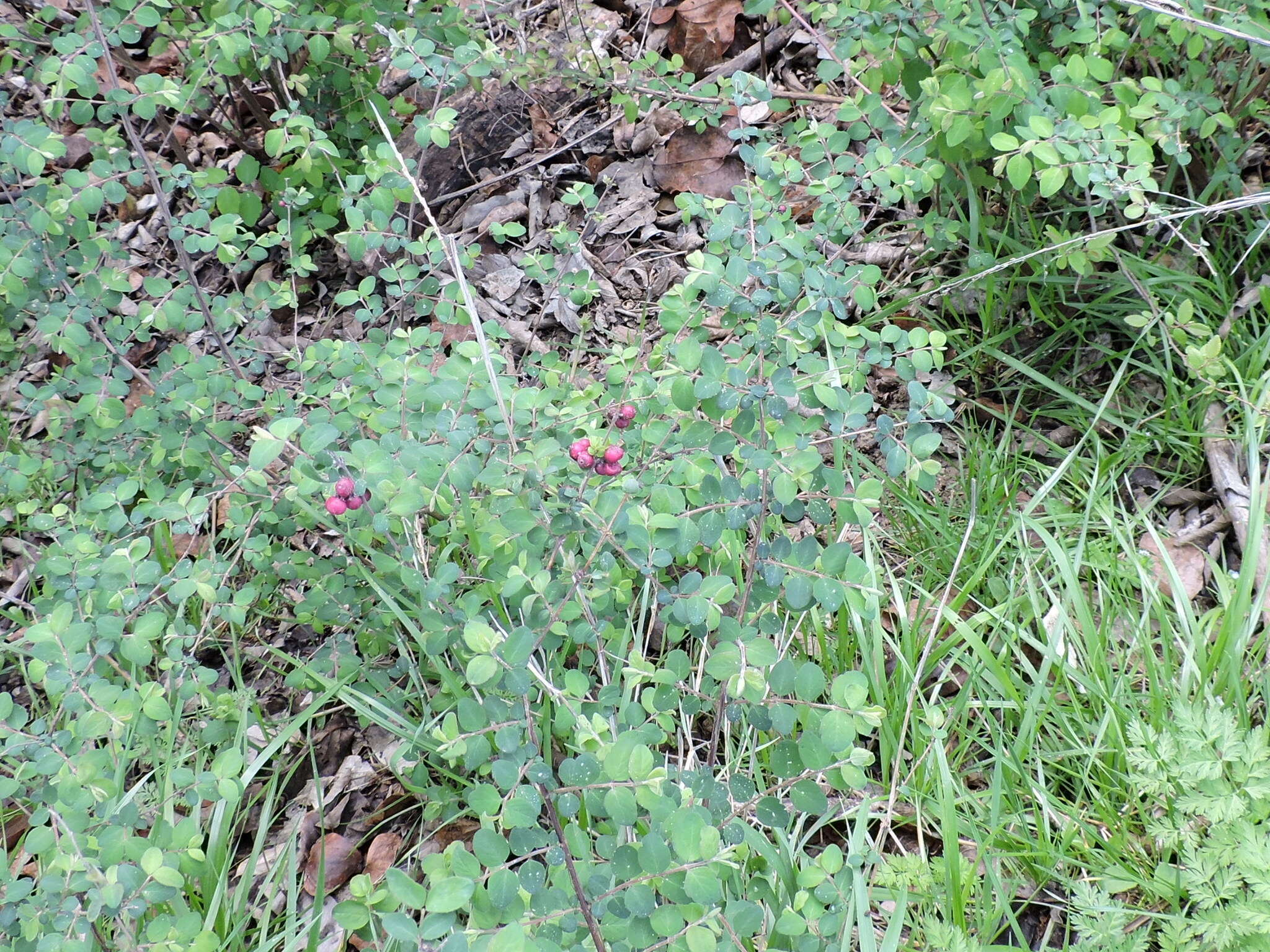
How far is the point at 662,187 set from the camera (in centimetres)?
349

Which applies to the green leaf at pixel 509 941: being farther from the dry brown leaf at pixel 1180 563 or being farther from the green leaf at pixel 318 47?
the green leaf at pixel 318 47

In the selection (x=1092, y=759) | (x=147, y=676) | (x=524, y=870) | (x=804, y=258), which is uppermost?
(x=804, y=258)

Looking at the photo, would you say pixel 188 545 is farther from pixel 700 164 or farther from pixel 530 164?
A: pixel 700 164

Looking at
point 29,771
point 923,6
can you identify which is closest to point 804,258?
point 923,6

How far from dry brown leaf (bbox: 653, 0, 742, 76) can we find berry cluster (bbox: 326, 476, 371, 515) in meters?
2.70

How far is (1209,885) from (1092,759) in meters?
0.37

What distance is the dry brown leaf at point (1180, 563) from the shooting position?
2.21m

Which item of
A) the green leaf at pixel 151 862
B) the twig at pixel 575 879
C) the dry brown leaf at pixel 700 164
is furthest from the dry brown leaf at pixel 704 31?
the green leaf at pixel 151 862

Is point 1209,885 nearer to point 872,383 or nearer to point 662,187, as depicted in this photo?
A: point 872,383

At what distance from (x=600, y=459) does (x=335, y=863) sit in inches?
51.2

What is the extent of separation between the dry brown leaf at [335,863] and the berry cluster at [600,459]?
4.07 ft

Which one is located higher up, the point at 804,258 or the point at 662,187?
the point at 804,258

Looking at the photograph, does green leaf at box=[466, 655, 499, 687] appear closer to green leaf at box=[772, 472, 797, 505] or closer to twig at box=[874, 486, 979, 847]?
green leaf at box=[772, 472, 797, 505]

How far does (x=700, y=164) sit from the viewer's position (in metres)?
3.44
